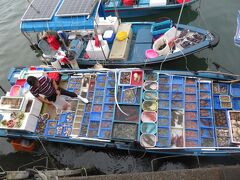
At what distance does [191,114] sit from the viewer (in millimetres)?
8047

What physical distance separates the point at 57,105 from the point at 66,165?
230 centimetres

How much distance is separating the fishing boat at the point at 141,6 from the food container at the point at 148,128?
22.5 ft

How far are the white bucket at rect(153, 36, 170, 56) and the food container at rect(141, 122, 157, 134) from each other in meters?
3.41

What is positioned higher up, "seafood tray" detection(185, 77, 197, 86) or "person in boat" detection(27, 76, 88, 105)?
"person in boat" detection(27, 76, 88, 105)

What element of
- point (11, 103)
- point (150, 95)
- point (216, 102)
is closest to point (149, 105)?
point (150, 95)

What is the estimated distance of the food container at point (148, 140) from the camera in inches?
300

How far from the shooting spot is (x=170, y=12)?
13.2 m

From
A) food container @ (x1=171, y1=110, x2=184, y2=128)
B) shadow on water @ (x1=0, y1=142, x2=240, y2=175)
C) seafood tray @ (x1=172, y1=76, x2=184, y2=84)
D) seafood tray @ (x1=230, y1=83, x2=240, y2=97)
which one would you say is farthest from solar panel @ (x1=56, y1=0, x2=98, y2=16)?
seafood tray @ (x1=230, y1=83, x2=240, y2=97)

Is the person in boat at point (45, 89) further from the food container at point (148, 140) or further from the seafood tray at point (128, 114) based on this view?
the food container at point (148, 140)

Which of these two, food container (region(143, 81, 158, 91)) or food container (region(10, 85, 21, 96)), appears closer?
food container (region(143, 81, 158, 91))

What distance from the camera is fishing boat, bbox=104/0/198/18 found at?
12.5 metres

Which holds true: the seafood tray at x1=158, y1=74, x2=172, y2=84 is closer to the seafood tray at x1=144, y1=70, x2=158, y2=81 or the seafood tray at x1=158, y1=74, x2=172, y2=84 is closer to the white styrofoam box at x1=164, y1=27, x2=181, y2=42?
the seafood tray at x1=144, y1=70, x2=158, y2=81

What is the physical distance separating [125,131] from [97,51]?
3981mm

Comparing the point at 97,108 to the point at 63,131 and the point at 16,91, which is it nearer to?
the point at 63,131
